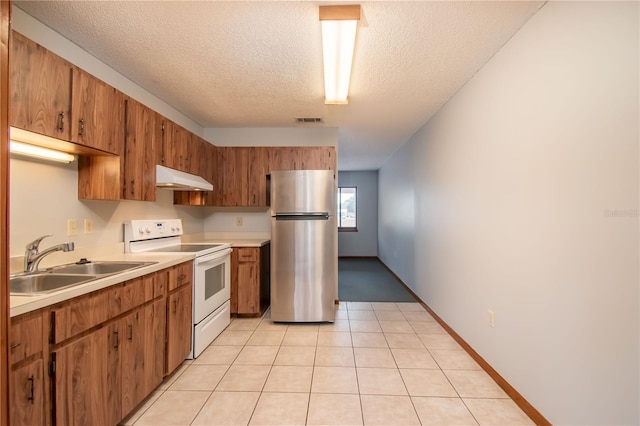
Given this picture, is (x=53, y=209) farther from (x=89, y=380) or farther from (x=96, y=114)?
(x=89, y=380)

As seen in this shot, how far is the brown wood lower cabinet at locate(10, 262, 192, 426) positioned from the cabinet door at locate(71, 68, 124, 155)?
0.92 meters

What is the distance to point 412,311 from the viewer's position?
338 cm

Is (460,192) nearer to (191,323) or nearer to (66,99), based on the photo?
(191,323)

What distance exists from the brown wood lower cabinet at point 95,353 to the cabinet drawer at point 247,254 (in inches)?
44.3

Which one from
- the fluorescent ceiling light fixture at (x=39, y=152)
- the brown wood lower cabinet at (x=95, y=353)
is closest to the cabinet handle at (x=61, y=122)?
the fluorescent ceiling light fixture at (x=39, y=152)

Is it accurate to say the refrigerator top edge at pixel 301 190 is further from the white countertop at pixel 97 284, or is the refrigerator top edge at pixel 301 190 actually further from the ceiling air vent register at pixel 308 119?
the white countertop at pixel 97 284

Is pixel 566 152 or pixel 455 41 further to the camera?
pixel 455 41

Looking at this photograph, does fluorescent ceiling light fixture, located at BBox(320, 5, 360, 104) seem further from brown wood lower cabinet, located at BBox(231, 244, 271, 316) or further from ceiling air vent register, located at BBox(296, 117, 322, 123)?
brown wood lower cabinet, located at BBox(231, 244, 271, 316)

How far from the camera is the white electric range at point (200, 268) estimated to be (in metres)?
2.30

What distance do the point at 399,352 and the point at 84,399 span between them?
7.24 feet

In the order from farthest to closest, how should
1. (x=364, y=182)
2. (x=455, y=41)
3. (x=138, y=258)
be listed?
(x=364, y=182) < (x=138, y=258) < (x=455, y=41)

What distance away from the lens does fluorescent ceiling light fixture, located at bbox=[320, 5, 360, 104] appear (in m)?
1.53

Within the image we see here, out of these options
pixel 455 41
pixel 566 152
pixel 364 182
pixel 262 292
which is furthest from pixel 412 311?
pixel 364 182

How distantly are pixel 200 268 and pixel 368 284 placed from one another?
316 centimetres
